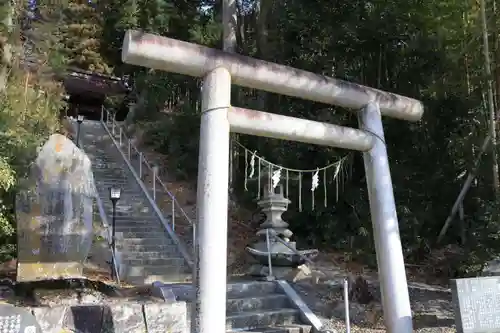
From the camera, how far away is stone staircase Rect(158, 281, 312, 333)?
6.88 metres

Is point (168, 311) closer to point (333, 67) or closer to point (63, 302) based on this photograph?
point (63, 302)

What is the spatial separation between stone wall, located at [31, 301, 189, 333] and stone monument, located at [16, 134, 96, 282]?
1634mm

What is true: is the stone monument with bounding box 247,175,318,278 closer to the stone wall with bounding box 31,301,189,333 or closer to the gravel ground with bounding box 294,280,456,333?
the gravel ground with bounding box 294,280,456,333

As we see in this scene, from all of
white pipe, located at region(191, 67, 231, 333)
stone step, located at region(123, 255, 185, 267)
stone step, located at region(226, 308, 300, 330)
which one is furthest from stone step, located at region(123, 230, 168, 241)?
white pipe, located at region(191, 67, 231, 333)

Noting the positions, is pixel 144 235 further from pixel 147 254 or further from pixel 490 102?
pixel 490 102

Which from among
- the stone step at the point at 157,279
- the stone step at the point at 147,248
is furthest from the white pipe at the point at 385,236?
the stone step at the point at 147,248

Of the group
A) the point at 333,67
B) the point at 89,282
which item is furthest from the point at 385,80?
the point at 89,282

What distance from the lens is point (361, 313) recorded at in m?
7.55

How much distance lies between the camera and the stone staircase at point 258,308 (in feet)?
Answer: 22.6

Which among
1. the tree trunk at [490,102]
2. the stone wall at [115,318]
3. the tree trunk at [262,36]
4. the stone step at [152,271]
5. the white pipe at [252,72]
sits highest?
the tree trunk at [262,36]

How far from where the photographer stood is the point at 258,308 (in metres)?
7.47

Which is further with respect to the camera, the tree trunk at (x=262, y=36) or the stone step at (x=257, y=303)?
the tree trunk at (x=262, y=36)

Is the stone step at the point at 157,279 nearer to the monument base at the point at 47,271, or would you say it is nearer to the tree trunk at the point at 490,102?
the monument base at the point at 47,271

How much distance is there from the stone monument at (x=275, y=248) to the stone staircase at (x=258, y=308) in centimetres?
86
